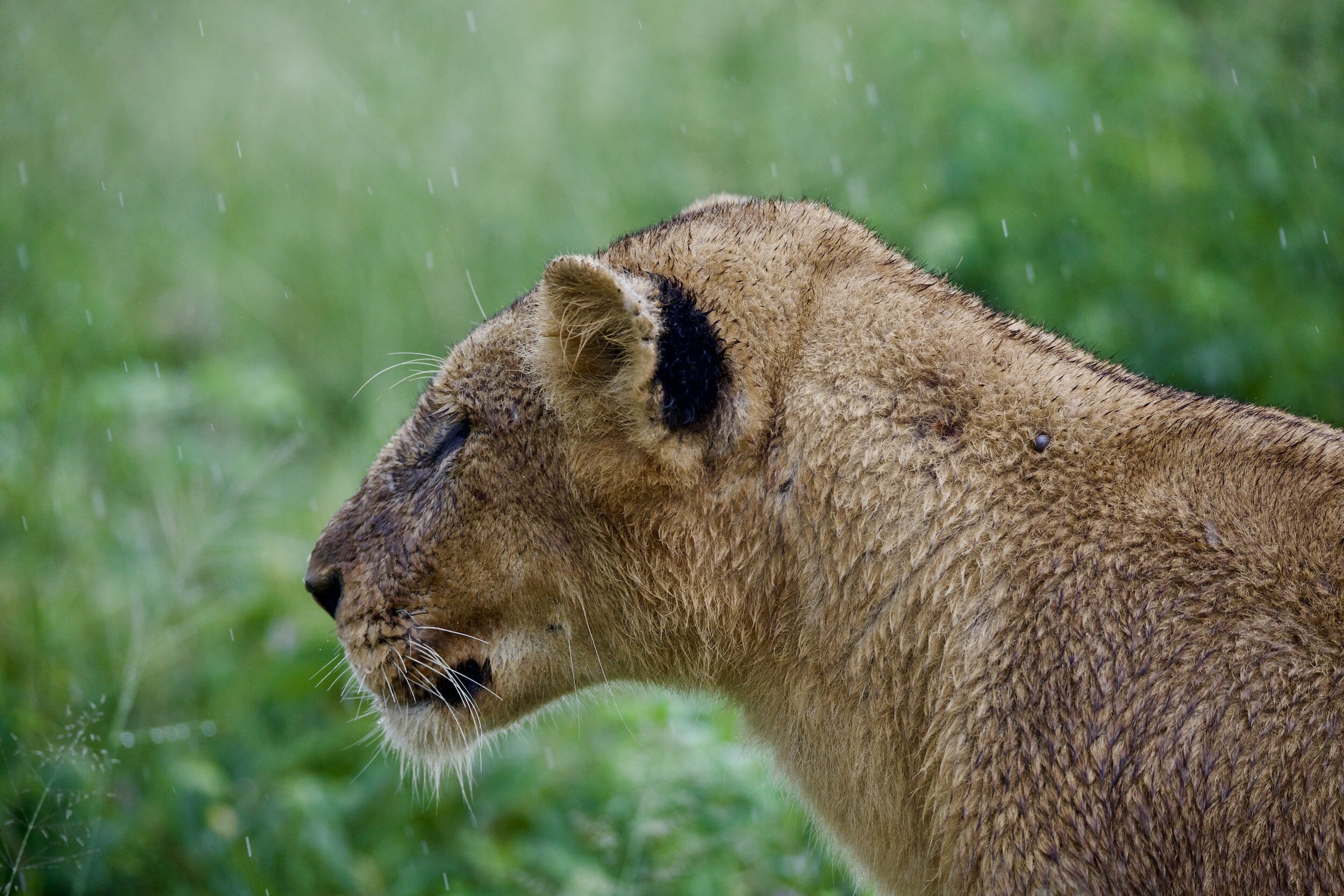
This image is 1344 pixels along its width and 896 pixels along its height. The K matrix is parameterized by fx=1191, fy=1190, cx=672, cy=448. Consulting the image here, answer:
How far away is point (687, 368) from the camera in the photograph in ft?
7.86

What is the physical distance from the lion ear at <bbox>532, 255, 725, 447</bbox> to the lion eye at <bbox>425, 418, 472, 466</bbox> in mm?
355

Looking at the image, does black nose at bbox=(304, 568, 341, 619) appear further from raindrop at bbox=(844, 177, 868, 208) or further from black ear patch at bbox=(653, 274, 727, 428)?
raindrop at bbox=(844, 177, 868, 208)

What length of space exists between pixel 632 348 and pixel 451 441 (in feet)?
1.97

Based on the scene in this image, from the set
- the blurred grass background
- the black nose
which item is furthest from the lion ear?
the blurred grass background

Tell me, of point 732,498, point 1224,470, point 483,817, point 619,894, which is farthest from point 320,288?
point 1224,470

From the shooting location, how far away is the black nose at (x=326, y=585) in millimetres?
2865

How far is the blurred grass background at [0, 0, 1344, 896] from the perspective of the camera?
383 cm

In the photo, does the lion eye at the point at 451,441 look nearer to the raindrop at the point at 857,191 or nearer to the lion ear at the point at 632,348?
the lion ear at the point at 632,348

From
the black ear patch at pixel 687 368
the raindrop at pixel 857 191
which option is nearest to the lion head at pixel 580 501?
the black ear patch at pixel 687 368

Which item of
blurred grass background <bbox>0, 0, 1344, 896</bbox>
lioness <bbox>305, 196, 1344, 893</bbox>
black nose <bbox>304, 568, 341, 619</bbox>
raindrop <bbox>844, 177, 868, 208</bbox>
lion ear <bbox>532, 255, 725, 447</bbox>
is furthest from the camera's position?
raindrop <bbox>844, 177, 868, 208</bbox>

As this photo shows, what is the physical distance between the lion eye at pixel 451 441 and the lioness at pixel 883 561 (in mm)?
11

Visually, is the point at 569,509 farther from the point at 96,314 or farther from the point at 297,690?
the point at 96,314

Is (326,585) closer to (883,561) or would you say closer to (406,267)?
(883,561)

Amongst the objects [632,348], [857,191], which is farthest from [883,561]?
[857,191]
